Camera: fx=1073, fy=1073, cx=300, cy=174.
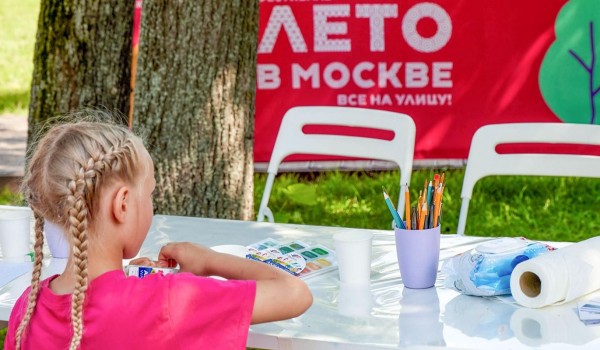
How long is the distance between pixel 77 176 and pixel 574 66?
3.96m

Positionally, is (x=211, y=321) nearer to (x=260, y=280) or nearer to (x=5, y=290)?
(x=260, y=280)

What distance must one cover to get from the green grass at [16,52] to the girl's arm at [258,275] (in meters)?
5.47

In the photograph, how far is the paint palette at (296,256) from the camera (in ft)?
8.23

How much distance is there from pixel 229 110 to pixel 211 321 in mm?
2226

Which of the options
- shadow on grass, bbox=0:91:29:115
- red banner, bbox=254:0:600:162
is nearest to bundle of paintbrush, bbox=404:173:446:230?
red banner, bbox=254:0:600:162

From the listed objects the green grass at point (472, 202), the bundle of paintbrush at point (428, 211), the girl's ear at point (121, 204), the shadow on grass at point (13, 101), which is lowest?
the green grass at point (472, 202)

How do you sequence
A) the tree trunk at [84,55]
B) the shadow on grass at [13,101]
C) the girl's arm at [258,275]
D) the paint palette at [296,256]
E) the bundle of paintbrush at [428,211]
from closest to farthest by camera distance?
the girl's arm at [258,275]
the bundle of paintbrush at [428,211]
the paint palette at [296,256]
the tree trunk at [84,55]
the shadow on grass at [13,101]

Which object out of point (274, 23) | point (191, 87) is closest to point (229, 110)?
point (191, 87)

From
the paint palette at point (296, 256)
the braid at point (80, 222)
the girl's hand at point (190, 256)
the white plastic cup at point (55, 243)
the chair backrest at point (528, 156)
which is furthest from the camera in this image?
the chair backrest at point (528, 156)

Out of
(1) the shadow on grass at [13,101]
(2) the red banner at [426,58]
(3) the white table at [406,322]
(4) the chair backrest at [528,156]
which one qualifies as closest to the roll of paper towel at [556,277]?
(3) the white table at [406,322]

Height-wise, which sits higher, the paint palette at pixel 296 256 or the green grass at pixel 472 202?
the paint palette at pixel 296 256

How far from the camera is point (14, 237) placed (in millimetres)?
2646

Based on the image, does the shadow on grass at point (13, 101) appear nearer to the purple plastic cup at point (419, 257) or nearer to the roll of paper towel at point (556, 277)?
the purple plastic cup at point (419, 257)

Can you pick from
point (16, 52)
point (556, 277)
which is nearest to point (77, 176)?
point (556, 277)
